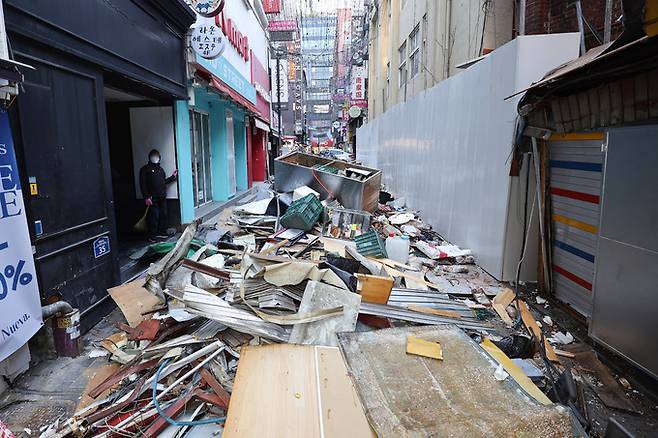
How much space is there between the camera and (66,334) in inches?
143

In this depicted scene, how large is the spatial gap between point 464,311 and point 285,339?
7.35ft

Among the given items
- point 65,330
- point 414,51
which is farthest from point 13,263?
point 414,51

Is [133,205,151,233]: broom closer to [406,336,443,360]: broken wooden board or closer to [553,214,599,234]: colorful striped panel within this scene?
[406,336,443,360]: broken wooden board

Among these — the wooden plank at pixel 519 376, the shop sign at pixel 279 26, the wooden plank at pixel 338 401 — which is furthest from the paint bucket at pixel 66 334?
the shop sign at pixel 279 26

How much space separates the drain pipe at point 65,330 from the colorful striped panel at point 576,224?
5552mm

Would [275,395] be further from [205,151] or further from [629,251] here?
[205,151]

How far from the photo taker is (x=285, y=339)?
3.28 meters

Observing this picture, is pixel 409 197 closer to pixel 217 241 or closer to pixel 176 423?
pixel 217 241

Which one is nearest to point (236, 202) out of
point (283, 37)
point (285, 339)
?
point (285, 339)

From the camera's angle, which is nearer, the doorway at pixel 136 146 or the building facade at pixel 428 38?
the doorway at pixel 136 146

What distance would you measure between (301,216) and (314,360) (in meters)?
4.80

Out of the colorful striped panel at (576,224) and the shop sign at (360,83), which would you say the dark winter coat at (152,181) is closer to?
the colorful striped panel at (576,224)

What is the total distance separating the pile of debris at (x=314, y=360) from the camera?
7.57 ft

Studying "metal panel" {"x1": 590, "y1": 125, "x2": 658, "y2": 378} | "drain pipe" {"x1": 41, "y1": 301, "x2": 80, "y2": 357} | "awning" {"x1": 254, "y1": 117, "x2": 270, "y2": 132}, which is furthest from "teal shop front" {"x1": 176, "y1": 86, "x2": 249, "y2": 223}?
"metal panel" {"x1": 590, "y1": 125, "x2": 658, "y2": 378}
